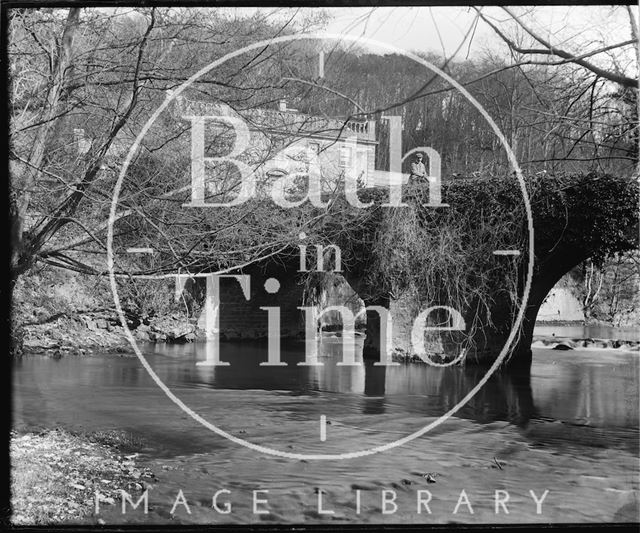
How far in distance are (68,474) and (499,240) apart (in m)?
7.46

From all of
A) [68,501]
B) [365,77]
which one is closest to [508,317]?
[365,77]

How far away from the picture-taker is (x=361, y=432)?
7004 mm

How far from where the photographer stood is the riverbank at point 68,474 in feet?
12.6

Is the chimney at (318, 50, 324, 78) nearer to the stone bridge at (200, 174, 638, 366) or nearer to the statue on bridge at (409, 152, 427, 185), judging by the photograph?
the stone bridge at (200, 174, 638, 366)

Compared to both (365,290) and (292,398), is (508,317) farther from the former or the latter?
(292,398)

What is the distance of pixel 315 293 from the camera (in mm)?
15891

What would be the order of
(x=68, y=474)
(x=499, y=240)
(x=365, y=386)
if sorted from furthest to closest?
(x=499, y=240) → (x=365, y=386) → (x=68, y=474)

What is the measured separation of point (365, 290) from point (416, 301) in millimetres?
811

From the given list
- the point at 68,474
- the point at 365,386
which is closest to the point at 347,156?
the point at 365,386

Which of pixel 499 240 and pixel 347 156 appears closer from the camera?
pixel 347 156

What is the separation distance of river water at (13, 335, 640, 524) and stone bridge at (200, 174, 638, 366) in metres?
0.66
